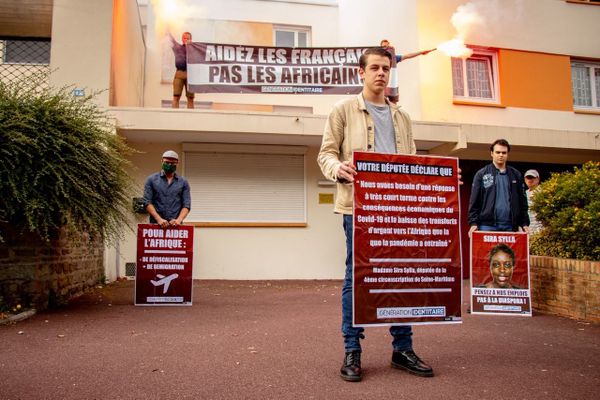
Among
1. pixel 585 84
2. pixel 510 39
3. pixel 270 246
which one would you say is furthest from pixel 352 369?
pixel 585 84

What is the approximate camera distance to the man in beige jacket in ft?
9.95

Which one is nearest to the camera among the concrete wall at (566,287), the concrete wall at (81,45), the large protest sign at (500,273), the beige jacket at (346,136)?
the beige jacket at (346,136)

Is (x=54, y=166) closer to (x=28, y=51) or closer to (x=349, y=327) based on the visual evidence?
(x=349, y=327)

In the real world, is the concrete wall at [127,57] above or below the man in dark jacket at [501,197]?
Answer: above

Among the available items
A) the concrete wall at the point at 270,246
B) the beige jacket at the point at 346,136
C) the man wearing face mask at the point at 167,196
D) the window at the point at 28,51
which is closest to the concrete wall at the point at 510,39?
the concrete wall at the point at 270,246

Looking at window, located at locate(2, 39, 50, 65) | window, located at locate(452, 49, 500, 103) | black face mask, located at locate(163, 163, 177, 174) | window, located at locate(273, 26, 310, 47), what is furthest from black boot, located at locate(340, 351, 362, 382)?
window, located at locate(273, 26, 310, 47)

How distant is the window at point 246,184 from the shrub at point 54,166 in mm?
4595

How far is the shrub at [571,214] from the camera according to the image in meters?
5.28

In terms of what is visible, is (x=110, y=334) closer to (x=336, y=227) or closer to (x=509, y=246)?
(x=509, y=246)

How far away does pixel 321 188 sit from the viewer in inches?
439

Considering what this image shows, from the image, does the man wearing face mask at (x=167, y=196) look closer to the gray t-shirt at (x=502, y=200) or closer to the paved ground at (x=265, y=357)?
the paved ground at (x=265, y=357)

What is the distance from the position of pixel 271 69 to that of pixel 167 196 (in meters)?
4.89

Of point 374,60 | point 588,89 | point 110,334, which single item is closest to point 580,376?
point 374,60

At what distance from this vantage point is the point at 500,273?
563cm
